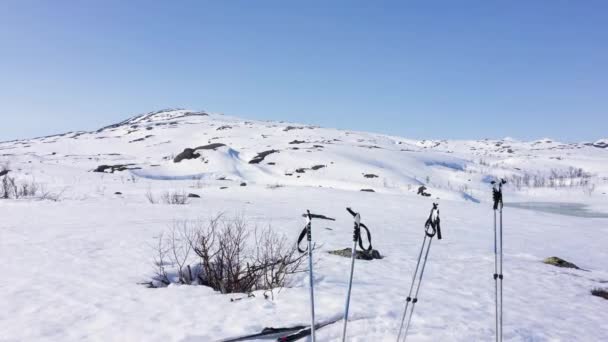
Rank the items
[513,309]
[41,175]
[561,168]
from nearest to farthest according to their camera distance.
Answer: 1. [513,309]
2. [41,175]
3. [561,168]

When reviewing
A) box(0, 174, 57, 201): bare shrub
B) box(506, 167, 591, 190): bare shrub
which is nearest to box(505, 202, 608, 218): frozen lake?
box(506, 167, 591, 190): bare shrub

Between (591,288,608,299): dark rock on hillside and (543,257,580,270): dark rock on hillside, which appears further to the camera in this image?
(543,257,580,270): dark rock on hillside

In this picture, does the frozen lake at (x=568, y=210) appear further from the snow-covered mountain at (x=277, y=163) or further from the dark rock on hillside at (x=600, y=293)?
the dark rock on hillside at (x=600, y=293)

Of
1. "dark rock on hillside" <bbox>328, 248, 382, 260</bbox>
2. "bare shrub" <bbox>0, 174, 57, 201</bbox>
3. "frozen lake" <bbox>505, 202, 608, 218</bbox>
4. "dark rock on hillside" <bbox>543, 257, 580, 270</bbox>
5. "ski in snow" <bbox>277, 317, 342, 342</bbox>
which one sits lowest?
"frozen lake" <bbox>505, 202, 608, 218</bbox>

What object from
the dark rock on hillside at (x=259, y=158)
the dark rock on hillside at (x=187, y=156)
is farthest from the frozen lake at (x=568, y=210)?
the dark rock on hillside at (x=187, y=156)

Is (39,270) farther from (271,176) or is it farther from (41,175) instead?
(271,176)

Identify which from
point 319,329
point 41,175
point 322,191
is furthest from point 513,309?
point 41,175

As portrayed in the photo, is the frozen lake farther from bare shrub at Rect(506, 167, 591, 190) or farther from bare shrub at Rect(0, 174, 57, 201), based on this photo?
bare shrub at Rect(0, 174, 57, 201)

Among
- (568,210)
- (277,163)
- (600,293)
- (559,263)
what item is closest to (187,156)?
(277,163)

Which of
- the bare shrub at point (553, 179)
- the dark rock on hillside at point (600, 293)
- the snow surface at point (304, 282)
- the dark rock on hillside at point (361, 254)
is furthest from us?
the bare shrub at point (553, 179)

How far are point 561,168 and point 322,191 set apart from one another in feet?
301

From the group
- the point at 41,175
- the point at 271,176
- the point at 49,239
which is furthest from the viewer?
the point at 271,176

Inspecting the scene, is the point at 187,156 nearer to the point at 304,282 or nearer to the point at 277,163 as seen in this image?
the point at 277,163

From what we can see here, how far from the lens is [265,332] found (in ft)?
12.7
